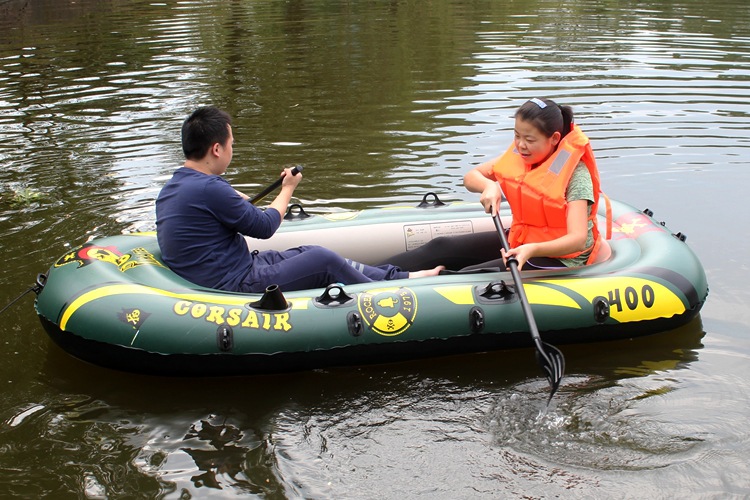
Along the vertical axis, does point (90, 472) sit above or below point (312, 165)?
below

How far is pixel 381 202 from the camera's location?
6.68m

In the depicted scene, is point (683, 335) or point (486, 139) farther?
point (486, 139)

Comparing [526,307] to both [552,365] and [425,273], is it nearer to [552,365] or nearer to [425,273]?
[552,365]

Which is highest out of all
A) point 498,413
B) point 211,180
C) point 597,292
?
point 211,180

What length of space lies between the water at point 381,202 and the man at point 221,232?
0.56 metres

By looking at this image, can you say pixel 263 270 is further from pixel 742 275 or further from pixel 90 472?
pixel 742 275

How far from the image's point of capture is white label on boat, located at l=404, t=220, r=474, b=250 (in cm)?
526

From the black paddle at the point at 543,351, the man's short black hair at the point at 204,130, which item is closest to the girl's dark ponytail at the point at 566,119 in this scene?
the black paddle at the point at 543,351

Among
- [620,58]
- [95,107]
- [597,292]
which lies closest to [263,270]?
[597,292]

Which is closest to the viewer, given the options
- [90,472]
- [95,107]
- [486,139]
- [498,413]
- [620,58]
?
[90,472]

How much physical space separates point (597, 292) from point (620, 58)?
27.5 ft

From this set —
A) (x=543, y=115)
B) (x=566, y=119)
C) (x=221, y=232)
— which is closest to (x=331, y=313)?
(x=221, y=232)

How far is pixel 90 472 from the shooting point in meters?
3.58

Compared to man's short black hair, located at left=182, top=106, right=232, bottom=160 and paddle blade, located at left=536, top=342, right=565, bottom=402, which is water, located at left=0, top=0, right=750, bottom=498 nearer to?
paddle blade, located at left=536, top=342, right=565, bottom=402
